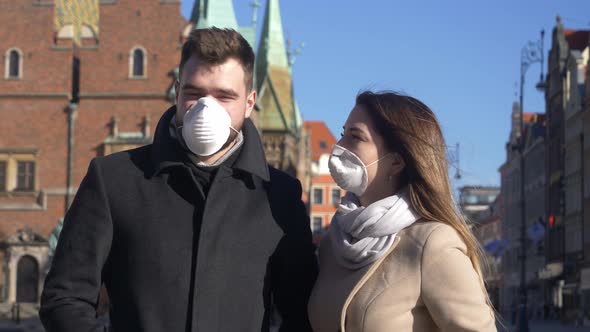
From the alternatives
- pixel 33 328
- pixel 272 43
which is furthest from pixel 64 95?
pixel 272 43

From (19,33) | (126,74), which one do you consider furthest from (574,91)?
(19,33)

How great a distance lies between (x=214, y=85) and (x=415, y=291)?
109 cm

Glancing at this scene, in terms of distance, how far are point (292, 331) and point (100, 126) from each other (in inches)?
1715

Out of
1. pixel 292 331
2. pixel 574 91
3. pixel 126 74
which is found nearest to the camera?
pixel 292 331

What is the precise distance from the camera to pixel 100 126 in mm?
47344

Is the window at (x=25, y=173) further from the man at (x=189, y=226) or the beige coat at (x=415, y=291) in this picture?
the beige coat at (x=415, y=291)

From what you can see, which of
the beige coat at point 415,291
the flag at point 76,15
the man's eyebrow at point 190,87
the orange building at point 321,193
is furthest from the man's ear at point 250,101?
the orange building at point 321,193

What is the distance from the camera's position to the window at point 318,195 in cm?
10561

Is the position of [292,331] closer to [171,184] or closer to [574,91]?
[171,184]

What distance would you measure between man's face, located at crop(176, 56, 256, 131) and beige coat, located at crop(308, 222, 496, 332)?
2.56 feet

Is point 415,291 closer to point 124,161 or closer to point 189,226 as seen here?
point 189,226

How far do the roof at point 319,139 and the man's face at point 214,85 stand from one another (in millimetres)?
104204

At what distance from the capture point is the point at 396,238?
4.32m

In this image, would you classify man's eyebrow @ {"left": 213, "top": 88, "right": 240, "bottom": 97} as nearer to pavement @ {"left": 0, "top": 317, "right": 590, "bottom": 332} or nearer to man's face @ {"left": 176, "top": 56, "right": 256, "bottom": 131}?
man's face @ {"left": 176, "top": 56, "right": 256, "bottom": 131}
